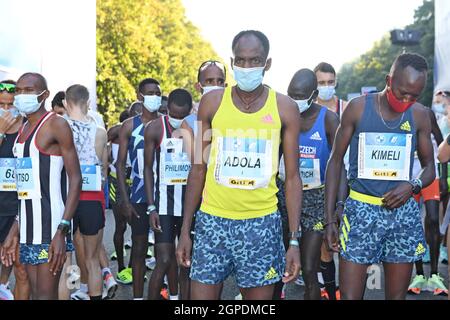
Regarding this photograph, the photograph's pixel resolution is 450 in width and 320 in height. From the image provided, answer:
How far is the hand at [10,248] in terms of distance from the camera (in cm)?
498

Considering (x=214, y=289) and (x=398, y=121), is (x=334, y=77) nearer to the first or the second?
(x=398, y=121)

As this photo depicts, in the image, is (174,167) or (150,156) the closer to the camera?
(174,167)

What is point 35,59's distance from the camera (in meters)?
11.9

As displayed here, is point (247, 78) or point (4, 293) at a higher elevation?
point (247, 78)

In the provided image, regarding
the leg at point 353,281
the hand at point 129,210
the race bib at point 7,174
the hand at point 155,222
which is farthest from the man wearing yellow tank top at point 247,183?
the hand at point 129,210

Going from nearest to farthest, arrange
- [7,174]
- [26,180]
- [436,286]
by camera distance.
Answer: [26,180]
[7,174]
[436,286]

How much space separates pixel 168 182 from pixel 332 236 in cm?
180

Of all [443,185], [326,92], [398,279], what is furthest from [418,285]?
[398,279]

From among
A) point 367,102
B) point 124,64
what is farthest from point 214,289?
point 124,64

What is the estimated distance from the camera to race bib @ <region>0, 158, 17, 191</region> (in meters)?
5.11

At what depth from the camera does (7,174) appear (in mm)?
5145

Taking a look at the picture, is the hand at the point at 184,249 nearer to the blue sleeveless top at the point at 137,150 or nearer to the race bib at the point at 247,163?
the race bib at the point at 247,163

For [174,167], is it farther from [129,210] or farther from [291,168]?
[291,168]
